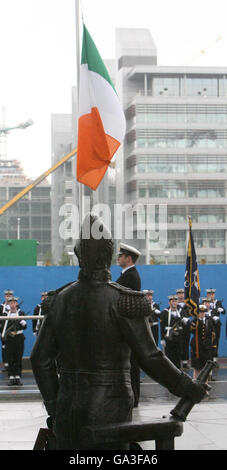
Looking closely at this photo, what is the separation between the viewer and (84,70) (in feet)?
33.4

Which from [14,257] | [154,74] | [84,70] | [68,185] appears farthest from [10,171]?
[84,70]

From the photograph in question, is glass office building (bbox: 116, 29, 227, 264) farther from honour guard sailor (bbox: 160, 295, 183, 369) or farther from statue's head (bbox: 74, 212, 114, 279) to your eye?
statue's head (bbox: 74, 212, 114, 279)

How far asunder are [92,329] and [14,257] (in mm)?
17856

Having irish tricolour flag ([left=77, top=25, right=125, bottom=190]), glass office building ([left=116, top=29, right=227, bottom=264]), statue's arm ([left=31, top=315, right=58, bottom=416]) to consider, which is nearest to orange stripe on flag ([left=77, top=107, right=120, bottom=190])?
irish tricolour flag ([left=77, top=25, right=125, bottom=190])

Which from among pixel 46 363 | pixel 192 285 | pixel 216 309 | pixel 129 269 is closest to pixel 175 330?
pixel 192 285

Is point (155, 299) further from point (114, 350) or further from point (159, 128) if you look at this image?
point (159, 128)

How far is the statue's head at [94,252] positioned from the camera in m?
4.00

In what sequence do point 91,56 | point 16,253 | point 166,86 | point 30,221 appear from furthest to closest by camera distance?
point 30,221 → point 166,86 → point 16,253 → point 91,56

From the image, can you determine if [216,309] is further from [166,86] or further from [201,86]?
[201,86]

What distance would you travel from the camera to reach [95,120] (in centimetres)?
949

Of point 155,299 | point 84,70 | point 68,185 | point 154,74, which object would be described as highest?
point 154,74

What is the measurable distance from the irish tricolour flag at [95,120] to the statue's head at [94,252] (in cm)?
442

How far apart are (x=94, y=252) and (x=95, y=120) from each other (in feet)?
18.6

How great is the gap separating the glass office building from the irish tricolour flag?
9584 cm
